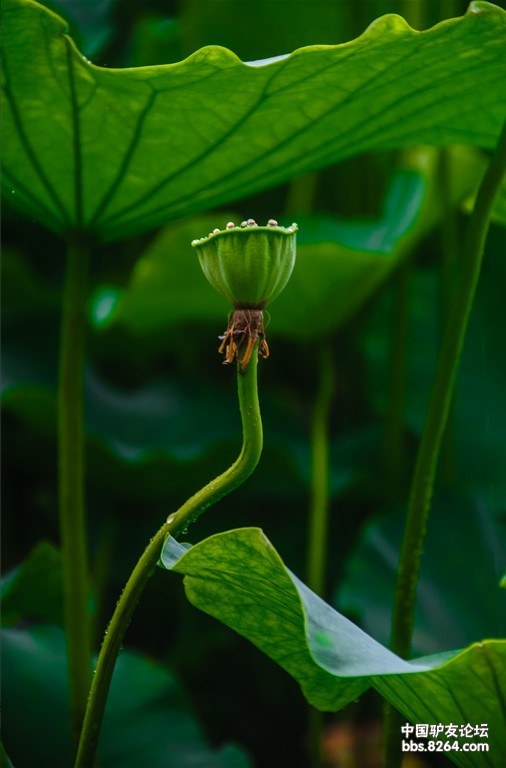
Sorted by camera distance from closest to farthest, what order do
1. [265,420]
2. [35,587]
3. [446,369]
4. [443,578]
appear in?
1. [446,369]
2. [35,587]
3. [443,578]
4. [265,420]

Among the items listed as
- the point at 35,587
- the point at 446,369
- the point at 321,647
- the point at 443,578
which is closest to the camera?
the point at 321,647

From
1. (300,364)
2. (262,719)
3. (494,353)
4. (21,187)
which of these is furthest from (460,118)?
(262,719)

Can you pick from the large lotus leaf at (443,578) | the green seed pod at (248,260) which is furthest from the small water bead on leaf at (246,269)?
the large lotus leaf at (443,578)

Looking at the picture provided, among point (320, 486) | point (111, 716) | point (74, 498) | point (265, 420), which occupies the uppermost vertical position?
point (265, 420)

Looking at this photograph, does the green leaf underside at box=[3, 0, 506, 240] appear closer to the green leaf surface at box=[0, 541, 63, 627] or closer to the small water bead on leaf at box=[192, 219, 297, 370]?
the small water bead on leaf at box=[192, 219, 297, 370]

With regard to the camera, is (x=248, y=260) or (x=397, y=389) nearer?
(x=248, y=260)

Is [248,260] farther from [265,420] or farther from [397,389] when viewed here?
[265,420]

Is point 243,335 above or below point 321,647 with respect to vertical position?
above

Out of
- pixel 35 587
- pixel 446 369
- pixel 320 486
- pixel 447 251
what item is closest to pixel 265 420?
pixel 320 486
